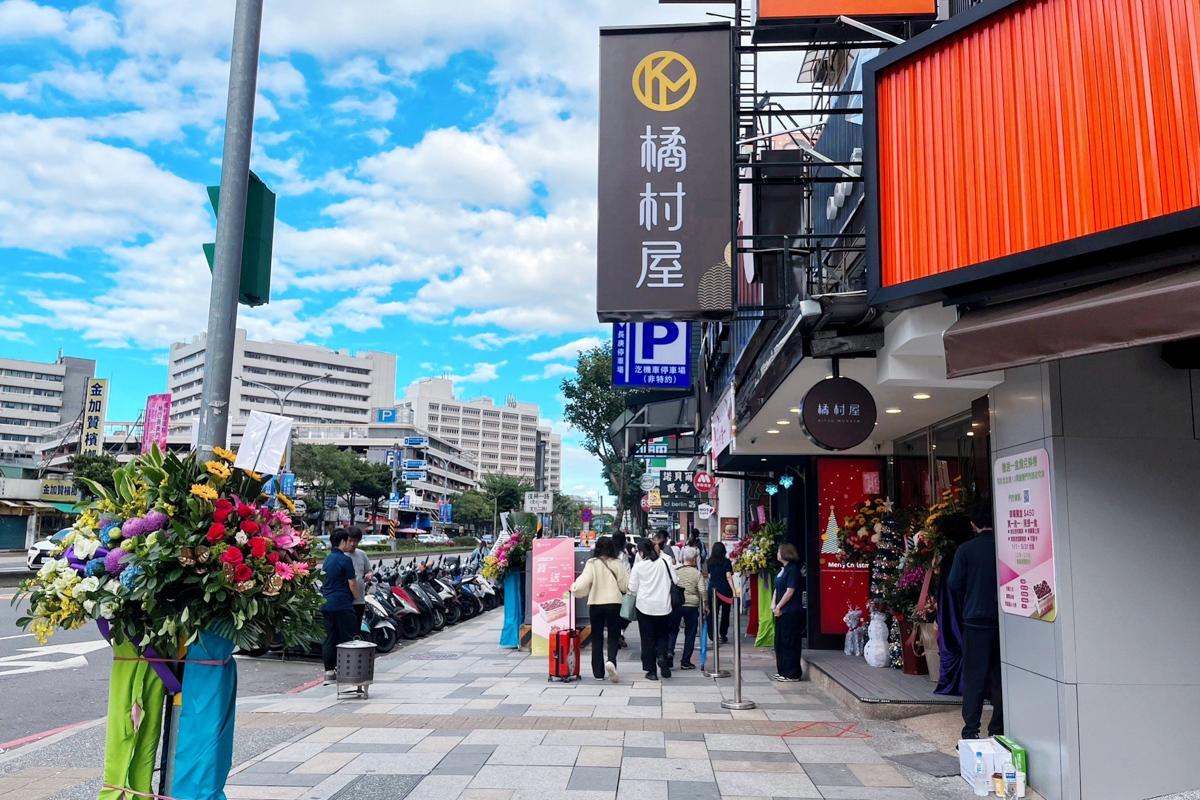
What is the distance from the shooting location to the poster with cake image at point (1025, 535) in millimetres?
5508

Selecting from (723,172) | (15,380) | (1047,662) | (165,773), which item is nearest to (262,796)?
(165,773)

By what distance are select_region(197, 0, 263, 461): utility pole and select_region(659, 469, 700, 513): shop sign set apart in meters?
25.9

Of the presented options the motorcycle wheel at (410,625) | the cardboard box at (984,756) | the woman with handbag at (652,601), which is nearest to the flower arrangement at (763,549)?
the woman with handbag at (652,601)

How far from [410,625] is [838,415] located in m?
10.2

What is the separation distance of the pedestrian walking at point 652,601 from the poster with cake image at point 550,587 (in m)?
2.19

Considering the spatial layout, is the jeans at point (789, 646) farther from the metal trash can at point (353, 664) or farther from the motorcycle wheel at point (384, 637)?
Result: the motorcycle wheel at point (384, 637)

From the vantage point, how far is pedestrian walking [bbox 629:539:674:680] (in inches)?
437

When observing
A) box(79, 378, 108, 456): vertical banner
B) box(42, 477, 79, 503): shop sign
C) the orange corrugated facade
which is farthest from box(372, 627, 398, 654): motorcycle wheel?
box(42, 477, 79, 503): shop sign

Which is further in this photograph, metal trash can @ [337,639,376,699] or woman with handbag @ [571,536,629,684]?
woman with handbag @ [571,536,629,684]

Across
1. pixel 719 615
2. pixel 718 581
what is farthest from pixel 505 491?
pixel 718 581

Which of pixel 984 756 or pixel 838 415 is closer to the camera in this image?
pixel 984 756

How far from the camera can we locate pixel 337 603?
10.6 meters

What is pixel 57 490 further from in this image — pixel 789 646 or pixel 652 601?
pixel 789 646

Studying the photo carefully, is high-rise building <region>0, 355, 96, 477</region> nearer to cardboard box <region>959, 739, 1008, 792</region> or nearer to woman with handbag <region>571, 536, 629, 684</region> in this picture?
woman with handbag <region>571, 536, 629, 684</region>
